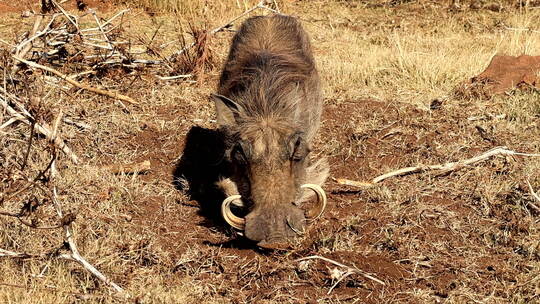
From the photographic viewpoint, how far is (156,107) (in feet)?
19.3

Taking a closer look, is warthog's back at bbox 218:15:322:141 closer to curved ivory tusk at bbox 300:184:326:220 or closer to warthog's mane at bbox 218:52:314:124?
warthog's mane at bbox 218:52:314:124

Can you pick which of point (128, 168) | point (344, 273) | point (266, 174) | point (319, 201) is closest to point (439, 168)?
point (319, 201)

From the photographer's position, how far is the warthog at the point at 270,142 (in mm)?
3619

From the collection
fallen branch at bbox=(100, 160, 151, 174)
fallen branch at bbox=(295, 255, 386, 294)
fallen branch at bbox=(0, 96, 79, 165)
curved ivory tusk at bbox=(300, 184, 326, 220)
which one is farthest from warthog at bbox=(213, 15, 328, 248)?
fallen branch at bbox=(0, 96, 79, 165)

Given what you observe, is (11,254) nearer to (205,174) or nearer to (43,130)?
(43,130)

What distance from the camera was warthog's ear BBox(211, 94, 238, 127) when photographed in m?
3.98

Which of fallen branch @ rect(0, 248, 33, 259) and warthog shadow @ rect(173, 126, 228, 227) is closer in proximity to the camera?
fallen branch @ rect(0, 248, 33, 259)

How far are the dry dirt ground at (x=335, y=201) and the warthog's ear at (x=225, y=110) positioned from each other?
640 mm

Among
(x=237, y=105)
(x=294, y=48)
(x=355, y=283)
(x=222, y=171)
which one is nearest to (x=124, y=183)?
(x=222, y=171)

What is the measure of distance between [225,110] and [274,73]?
1.42ft

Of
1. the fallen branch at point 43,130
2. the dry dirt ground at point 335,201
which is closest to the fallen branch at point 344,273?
the dry dirt ground at point 335,201

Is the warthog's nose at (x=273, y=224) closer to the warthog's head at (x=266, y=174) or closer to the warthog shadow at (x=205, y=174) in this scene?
the warthog's head at (x=266, y=174)

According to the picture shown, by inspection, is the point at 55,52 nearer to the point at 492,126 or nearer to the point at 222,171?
the point at 222,171

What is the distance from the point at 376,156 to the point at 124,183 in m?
1.77
